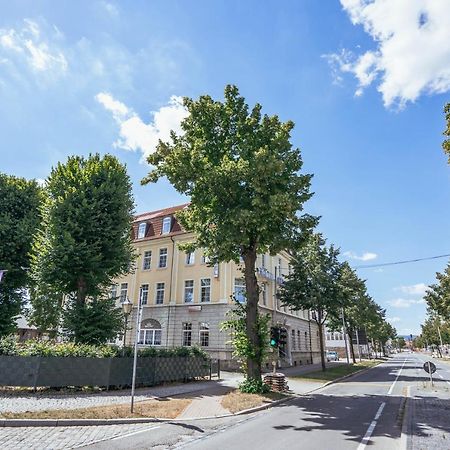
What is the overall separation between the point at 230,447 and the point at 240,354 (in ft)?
27.8

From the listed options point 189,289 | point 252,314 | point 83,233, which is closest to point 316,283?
point 189,289

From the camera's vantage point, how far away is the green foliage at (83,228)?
783 inches

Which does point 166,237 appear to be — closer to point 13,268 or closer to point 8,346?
point 13,268

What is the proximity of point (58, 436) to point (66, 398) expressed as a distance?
19.0 ft

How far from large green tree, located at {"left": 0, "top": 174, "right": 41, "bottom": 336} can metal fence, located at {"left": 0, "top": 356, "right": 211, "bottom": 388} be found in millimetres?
9871

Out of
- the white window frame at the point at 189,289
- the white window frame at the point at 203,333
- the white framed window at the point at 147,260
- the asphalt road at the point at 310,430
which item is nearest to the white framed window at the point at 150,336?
the white window frame at the point at 189,289

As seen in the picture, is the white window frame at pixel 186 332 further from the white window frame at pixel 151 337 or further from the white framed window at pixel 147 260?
the white framed window at pixel 147 260

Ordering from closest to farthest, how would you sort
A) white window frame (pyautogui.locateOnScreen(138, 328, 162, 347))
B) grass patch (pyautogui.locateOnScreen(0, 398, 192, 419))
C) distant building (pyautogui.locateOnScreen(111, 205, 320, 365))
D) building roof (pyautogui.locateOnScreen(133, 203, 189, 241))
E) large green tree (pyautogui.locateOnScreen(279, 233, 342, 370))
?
grass patch (pyautogui.locateOnScreen(0, 398, 192, 419))
large green tree (pyautogui.locateOnScreen(279, 233, 342, 370))
distant building (pyautogui.locateOnScreen(111, 205, 320, 365))
white window frame (pyautogui.locateOnScreen(138, 328, 162, 347))
building roof (pyautogui.locateOnScreen(133, 203, 189, 241))

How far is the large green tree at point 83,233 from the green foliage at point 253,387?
9.24 metres

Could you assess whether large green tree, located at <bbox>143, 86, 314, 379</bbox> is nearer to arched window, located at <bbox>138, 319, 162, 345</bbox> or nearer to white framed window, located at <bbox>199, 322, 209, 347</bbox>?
white framed window, located at <bbox>199, 322, 209, 347</bbox>

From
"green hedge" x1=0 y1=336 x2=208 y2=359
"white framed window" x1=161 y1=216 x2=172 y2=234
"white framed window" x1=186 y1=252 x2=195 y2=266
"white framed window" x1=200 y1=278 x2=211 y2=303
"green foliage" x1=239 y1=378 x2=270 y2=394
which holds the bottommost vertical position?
"green foliage" x1=239 y1=378 x2=270 y2=394

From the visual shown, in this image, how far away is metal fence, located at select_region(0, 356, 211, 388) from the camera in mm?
14453

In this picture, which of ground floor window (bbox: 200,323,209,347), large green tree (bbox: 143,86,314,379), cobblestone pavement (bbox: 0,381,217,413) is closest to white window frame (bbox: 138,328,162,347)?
ground floor window (bbox: 200,323,209,347)

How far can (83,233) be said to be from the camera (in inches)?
812
